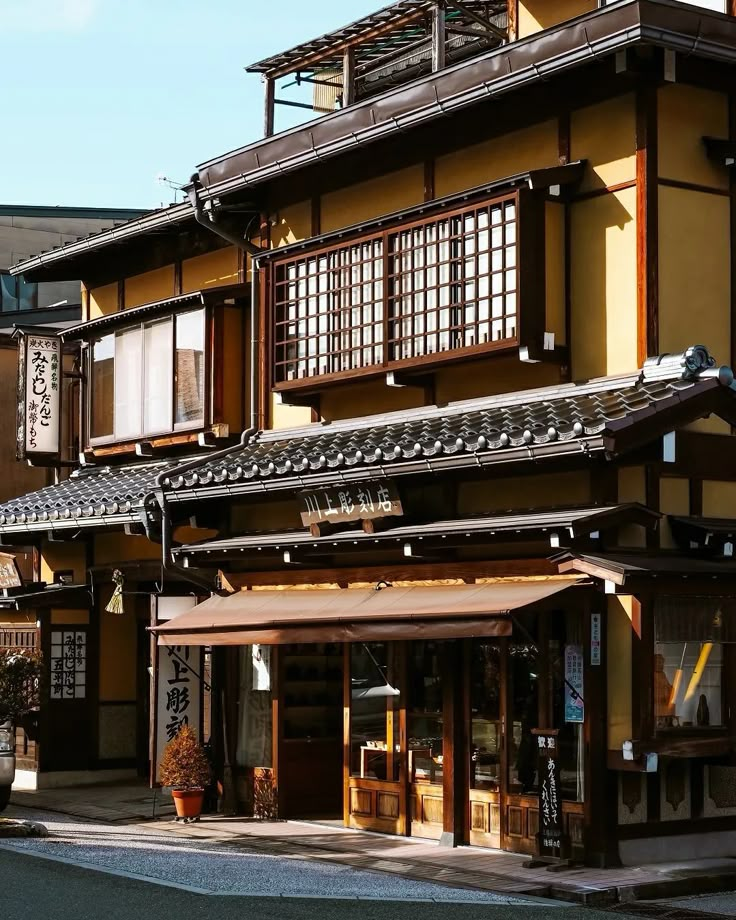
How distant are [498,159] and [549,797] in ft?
23.7

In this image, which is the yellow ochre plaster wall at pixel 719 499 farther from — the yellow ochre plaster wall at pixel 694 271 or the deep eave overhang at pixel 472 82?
the deep eave overhang at pixel 472 82

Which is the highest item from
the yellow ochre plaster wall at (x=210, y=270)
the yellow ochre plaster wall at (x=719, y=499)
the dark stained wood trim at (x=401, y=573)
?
the yellow ochre plaster wall at (x=210, y=270)

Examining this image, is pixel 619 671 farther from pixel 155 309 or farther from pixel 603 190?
pixel 155 309

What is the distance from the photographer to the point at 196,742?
1906 cm

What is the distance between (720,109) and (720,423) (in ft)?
11.4

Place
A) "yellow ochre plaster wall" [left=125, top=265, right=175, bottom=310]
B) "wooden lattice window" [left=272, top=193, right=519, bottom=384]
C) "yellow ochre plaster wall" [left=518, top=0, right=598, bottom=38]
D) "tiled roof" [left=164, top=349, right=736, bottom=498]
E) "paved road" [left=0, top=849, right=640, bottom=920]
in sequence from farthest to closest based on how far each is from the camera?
"yellow ochre plaster wall" [left=125, top=265, right=175, bottom=310] → "yellow ochre plaster wall" [left=518, top=0, right=598, bottom=38] → "wooden lattice window" [left=272, top=193, right=519, bottom=384] → "tiled roof" [left=164, top=349, right=736, bottom=498] → "paved road" [left=0, top=849, right=640, bottom=920]

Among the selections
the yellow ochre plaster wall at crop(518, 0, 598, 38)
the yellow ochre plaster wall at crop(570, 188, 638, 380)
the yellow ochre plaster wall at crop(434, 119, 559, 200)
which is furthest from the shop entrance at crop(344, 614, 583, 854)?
the yellow ochre plaster wall at crop(518, 0, 598, 38)

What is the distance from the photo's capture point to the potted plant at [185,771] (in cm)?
1889

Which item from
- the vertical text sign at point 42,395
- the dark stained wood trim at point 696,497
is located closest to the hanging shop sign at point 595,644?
the dark stained wood trim at point 696,497

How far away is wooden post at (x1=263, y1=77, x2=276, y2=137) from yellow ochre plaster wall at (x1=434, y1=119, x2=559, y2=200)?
4.39 meters

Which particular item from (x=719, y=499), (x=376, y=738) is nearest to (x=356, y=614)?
(x=376, y=738)

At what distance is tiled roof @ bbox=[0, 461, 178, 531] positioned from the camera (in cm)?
2016

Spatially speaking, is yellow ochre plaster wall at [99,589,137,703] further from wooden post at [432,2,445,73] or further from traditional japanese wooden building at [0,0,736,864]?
wooden post at [432,2,445,73]

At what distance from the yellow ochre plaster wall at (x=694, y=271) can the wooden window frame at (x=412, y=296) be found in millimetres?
1348
